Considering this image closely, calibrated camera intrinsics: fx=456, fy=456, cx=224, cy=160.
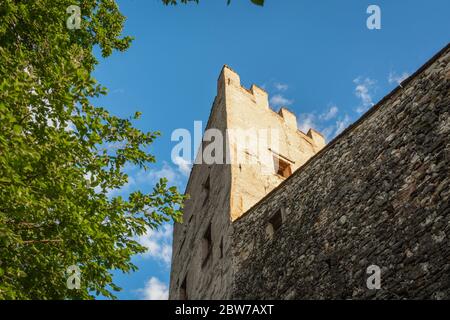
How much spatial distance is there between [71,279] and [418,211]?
14.8 ft

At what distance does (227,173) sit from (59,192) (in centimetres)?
801

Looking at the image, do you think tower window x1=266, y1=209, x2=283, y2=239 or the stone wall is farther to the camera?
tower window x1=266, y1=209, x2=283, y2=239

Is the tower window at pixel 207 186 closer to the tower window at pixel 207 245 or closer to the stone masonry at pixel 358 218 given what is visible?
the tower window at pixel 207 245

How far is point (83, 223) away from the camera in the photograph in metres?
5.10

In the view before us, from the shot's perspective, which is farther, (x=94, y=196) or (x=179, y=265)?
(x=179, y=265)

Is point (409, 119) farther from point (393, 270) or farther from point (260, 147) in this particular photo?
point (260, 147)

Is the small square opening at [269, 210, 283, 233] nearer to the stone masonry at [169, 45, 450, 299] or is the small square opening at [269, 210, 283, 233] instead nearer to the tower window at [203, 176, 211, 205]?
the stone masonry at [169, 45, 450, 299]

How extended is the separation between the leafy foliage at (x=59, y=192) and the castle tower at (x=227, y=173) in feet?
14.7

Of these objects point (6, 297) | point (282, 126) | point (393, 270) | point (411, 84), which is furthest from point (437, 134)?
point (282, 126)

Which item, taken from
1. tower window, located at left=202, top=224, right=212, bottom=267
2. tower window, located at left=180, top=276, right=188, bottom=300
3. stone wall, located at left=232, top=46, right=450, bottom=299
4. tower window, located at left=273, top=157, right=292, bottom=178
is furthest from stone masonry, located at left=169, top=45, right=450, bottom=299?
tower window, located at left=273, top=157, right=292, bottom=178

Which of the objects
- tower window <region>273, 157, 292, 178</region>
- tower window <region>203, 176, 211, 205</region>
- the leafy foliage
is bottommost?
the leafy foliage

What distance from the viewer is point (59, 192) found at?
5.22 m

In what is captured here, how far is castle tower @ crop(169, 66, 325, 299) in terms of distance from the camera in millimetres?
11734

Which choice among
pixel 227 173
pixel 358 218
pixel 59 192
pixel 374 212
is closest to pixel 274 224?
pixel 358 218
